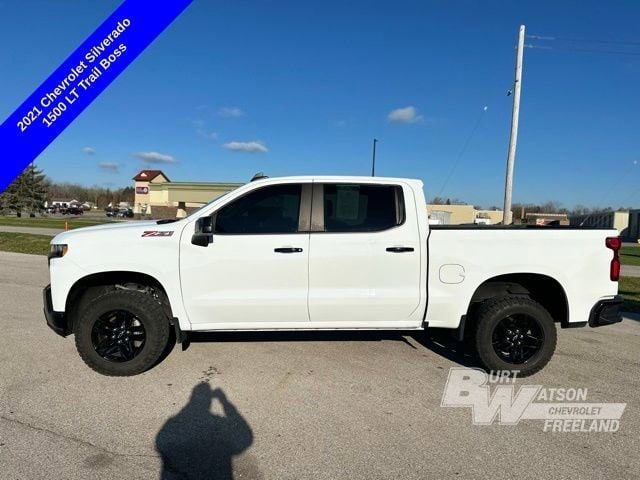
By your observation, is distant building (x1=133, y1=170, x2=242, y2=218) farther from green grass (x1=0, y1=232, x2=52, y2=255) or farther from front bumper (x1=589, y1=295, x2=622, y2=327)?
front bumper (x1=589, y1=295, x2=622, y2=327)

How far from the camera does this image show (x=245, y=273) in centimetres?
425

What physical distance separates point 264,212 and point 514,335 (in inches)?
112

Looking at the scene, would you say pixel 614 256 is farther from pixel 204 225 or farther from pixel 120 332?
pixel 120 332

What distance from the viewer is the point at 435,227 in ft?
15.5

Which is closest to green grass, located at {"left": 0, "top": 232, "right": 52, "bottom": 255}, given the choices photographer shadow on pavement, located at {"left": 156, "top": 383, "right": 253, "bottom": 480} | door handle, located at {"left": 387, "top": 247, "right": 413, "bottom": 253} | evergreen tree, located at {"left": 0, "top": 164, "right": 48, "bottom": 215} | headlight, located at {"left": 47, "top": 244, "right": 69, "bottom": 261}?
headlight, located at {"left": 47, "top": 244, "right": 69, "bottom": 261}

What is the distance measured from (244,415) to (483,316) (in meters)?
2.49

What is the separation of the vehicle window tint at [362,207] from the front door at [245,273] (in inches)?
14.6

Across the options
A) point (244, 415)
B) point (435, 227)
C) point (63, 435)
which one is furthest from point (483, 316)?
point (63, 435)

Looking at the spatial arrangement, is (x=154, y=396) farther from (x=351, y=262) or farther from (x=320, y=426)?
(x=351, y=262)

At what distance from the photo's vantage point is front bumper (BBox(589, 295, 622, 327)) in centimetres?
440

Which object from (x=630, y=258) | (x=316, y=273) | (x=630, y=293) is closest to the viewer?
(x=316, y=273)

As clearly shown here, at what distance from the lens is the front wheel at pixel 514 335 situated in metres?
4.32

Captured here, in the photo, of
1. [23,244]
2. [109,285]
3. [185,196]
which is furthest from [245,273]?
[185,196]

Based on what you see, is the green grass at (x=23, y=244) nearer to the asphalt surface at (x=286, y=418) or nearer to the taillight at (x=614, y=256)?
the asphalt surface at (x=286, y=418)
